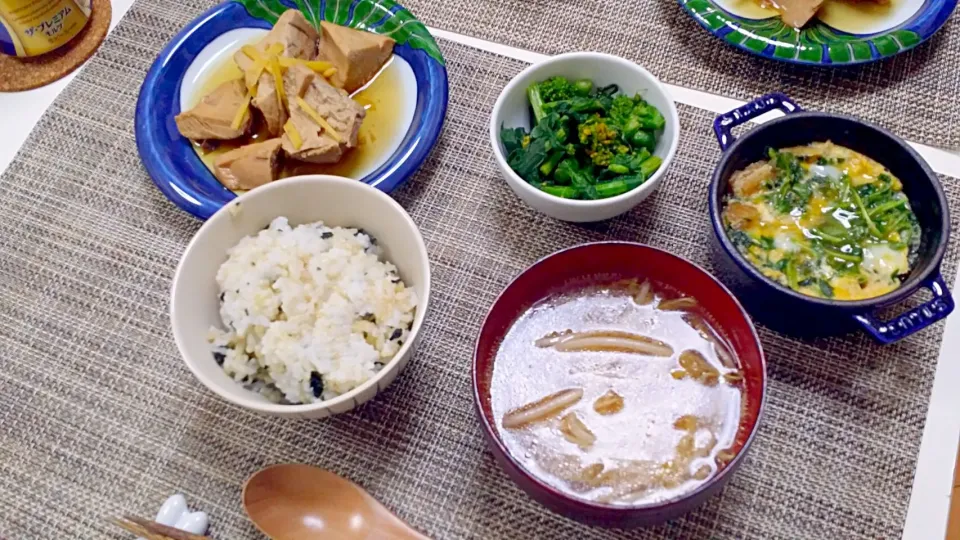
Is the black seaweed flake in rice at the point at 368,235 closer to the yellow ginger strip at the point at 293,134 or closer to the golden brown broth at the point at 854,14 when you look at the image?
the yellow ginger strip at the point at 293,134

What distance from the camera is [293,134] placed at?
1.31m

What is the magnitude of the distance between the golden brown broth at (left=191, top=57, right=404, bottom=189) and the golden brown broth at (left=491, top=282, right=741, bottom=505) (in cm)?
47

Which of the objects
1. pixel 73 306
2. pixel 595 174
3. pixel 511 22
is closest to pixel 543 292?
pixel 595 174

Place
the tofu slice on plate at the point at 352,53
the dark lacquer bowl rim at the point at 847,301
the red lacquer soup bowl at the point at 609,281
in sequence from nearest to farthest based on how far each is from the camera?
the red lacquer soup bowl at the point at 609,281
the dark lacquer bowl rim at the point at 847,301
the tofu slice on plate at the point at 352,53

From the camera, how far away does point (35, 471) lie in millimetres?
1140

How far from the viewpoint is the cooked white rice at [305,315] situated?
1028mm

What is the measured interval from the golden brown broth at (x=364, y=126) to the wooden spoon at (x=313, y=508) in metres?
0.53

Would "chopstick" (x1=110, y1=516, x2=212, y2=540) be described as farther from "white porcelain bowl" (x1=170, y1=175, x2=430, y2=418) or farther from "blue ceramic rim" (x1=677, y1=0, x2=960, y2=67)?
"blue ceramic rim" (x1=677, y1=0, x2=960, y2=67)

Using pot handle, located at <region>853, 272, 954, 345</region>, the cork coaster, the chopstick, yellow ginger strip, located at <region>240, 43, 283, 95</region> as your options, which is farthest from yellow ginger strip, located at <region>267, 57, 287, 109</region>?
pot handle, located at <region>853, 272, 954, 345</region>

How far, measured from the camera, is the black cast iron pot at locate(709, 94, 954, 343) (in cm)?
100

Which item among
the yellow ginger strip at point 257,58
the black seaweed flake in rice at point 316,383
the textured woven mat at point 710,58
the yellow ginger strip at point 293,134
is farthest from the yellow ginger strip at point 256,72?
the black seaweed flake in rice at point 316,383

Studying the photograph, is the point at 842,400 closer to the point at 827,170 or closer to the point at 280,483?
the point at 827,170

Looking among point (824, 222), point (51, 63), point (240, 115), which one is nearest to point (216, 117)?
point (240, 115)

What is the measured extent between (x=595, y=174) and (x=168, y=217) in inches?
30.3
